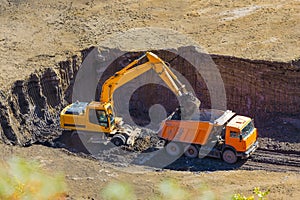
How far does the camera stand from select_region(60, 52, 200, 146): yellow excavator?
23.1m

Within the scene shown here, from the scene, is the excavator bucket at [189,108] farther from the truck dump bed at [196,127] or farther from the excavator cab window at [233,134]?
the excavator cab window at [233,134]

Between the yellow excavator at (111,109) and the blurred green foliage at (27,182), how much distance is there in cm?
300

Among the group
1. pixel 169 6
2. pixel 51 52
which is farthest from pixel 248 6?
pixel 51 52

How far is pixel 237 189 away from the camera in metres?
19.4

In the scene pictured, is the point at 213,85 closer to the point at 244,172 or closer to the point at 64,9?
the point at 244,172

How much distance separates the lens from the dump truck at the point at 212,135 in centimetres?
2167

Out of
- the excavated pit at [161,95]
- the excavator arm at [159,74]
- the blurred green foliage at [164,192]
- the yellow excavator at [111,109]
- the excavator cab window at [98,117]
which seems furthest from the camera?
A: the excavated pit at [161,95]

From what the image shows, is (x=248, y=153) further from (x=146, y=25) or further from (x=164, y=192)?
(x=146, y=25)

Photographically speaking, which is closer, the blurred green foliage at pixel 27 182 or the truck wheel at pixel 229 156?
the blurred green foliage at pixel 27 182

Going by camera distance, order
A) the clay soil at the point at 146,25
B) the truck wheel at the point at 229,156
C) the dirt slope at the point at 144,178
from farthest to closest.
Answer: the truck wheel at the point at 229,156 < the clay soil at the point at 146,25 < the dirt slope at the point at 144,178

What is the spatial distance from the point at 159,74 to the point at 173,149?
3.03m

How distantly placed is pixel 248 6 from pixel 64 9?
9.89m

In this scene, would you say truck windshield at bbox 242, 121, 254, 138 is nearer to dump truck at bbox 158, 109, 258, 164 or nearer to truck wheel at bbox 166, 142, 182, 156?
dump truck at bbox 158, 109, 258, 164

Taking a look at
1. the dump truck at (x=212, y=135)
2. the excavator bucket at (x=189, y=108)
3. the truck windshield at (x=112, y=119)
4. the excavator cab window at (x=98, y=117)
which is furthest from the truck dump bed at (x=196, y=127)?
the excavator cab window at (x=98, y=117)
